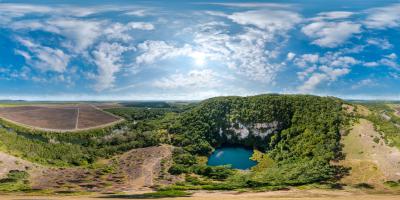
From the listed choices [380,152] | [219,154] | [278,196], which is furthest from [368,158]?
[219,154]

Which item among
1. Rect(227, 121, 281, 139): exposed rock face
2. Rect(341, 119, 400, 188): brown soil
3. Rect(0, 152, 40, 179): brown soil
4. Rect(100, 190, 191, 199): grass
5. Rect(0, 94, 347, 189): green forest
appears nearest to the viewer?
→ Rect(100, 190, 191, 199): grass

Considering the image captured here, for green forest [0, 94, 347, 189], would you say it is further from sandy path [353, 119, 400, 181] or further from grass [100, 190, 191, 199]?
grass [100, 190, 191, 199]

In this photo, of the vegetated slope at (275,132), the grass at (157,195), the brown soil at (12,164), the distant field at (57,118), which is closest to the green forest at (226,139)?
the vegetated slope at (275,132)

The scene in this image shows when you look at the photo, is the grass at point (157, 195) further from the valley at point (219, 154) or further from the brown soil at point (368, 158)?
the brown soil at point (368, 158)

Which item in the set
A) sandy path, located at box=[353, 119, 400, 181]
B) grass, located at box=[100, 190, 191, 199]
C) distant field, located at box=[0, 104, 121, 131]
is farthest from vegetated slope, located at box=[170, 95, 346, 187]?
distant field, located at box=[0, 104, 121, 131]

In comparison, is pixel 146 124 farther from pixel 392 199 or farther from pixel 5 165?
pixel 392 199

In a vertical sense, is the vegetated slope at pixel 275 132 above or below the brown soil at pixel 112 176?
above

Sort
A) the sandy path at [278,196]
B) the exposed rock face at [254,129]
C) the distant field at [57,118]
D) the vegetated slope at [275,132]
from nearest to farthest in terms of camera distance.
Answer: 1. the sandy path at [278,196]
2. the vegetated slope at [275,132]
3. the distant field at [57,118]
4. the exposed rock face at [254,129]
